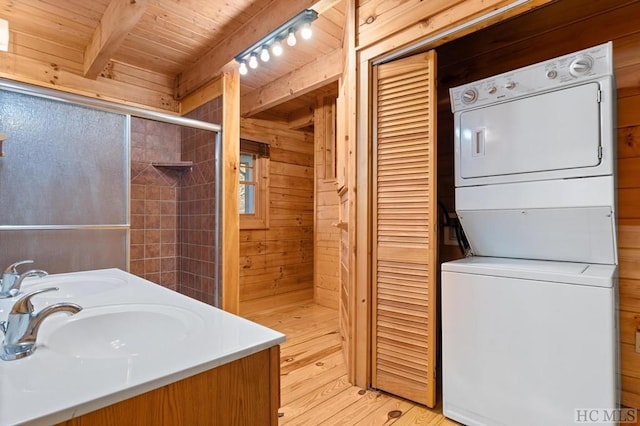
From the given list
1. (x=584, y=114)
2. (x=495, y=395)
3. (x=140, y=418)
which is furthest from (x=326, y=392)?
(x=584, y=114)

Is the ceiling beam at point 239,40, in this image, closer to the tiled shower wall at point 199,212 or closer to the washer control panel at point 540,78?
the tiled shower wall at point 199,212

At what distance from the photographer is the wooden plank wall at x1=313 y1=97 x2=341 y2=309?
3.62 m

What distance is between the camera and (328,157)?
146 inches

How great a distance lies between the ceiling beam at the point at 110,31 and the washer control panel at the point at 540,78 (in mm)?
1771

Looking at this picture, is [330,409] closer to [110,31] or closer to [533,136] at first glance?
[533,136]

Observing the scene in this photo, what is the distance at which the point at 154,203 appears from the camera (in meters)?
3.07

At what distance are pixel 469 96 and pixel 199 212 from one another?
2.25 meters

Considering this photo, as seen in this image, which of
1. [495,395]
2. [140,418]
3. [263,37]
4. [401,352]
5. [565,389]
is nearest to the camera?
[140,418]

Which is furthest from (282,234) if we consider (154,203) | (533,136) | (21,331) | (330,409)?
(21,331)

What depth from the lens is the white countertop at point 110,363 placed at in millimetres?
526

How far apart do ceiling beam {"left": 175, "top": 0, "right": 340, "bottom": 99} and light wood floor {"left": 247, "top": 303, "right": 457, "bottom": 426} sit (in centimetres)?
212

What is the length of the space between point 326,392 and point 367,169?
123cm

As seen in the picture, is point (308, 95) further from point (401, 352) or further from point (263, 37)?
point (401, 352)

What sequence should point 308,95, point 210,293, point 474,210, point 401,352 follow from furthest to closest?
1. point 308,95
2. point 210,293
3. point 401,352
4. point 474,210
